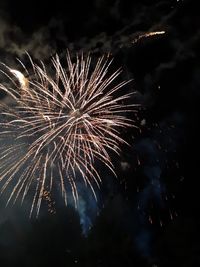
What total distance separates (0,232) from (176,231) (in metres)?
28.7

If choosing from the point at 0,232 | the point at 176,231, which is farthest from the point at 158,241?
the point at 0,232

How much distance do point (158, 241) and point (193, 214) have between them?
266 inches

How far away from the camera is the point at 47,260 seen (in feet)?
187

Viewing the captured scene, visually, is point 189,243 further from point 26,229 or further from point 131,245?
point 26,229

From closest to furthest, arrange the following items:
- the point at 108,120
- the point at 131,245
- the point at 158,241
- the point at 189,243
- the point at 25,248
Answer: the point at 108,120
the point at 189,243
the point at 158,241
the point at 131,245
the point at 25,248

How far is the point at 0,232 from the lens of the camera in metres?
62.2

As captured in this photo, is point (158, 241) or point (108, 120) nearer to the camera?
point (108, 120)

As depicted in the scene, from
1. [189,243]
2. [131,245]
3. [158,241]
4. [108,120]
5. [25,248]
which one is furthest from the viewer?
[25,248]

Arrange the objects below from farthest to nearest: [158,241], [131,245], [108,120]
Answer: [131,245]
[158,241]
[108,120]

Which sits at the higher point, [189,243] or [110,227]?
[110,227]

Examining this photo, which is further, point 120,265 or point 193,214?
point 120,265

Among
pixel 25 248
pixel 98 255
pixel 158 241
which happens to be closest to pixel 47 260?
pixel 25 248

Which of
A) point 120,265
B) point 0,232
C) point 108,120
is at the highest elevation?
point 0,232

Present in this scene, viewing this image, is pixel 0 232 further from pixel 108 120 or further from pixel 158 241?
pixel 108 120
